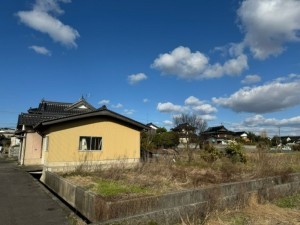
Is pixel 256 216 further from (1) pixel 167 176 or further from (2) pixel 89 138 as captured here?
(2) pixel 89 138

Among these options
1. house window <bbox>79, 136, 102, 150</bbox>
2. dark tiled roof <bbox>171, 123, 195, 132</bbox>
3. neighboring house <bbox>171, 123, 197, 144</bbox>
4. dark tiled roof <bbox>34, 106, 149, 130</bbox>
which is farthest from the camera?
dark tiled roof <bbox>171, 123, 195, 132</bbox>

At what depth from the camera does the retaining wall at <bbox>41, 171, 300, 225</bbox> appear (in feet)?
19.4

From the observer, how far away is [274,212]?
7742 millimetres

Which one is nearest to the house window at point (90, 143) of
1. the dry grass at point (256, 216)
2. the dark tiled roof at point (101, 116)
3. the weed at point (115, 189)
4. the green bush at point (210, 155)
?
the dark tiled roof at point (101, 116)

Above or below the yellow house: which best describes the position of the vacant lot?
below

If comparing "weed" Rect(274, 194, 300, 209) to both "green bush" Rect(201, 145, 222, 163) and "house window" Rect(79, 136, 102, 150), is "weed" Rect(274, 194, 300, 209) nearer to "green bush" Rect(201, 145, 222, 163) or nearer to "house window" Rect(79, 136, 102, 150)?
"green bush" Rect(201, 145, 222, 163)

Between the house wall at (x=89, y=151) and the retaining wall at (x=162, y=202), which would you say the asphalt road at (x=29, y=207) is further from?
the house wall at (x=89, y=151)

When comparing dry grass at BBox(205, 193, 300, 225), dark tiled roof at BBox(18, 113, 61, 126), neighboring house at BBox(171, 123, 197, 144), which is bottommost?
dry grass at BBox(205, 193, 300, 225)

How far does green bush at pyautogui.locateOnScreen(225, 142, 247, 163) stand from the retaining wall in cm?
709

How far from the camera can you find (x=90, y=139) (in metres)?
15.4

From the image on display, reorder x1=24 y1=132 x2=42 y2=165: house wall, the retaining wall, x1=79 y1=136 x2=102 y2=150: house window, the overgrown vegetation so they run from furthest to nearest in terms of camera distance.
A: 1. x1=24 y1=132 x2=42 y2=165: house wall
2. x1=79 y1=136 x2=102 y2=150: house window
3. the overgrown vegetation
4. the retaining wall

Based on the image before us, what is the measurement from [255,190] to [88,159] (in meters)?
8.70

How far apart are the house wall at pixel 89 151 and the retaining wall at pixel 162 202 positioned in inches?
183

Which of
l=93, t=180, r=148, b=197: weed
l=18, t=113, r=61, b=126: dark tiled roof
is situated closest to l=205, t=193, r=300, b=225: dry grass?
l=93, t=180, r=148, b=197: weed
